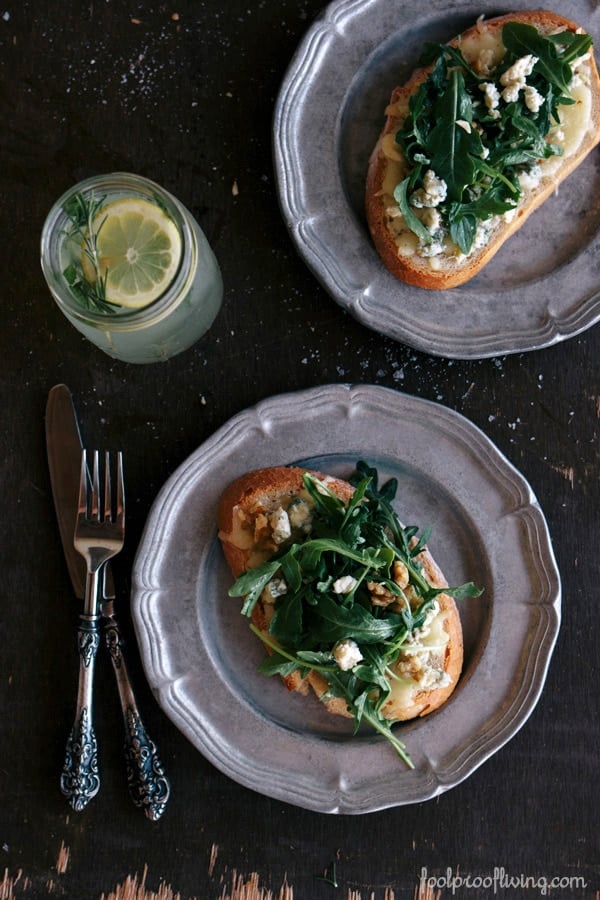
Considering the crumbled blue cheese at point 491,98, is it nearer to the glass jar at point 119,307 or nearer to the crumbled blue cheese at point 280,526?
the glass jar at point 119,307

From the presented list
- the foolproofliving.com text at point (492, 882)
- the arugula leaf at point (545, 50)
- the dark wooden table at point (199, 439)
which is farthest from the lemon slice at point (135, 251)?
the foolproofliving.com text at point (492, 882)

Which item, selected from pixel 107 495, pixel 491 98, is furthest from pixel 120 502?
pixel 491 98

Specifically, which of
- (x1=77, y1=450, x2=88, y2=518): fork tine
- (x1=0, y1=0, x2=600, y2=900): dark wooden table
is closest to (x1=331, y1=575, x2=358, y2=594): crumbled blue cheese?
(x1=0, y1=0, x2=600, y2=900): dark wooden table

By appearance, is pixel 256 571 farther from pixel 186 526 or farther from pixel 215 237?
pixel 215 237

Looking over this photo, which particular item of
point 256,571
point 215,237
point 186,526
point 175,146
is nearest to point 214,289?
point 215,237

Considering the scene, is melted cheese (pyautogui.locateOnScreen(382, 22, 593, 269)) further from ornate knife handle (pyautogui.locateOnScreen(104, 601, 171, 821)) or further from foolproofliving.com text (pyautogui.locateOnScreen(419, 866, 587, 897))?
foolproofliving.com text (pyautogui.locateOnScreen(419, 866, 587, 897))
